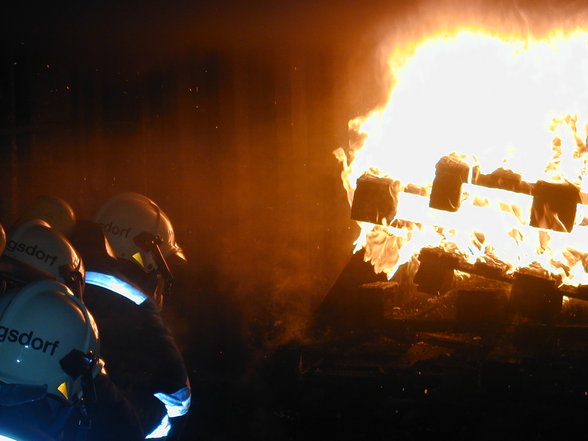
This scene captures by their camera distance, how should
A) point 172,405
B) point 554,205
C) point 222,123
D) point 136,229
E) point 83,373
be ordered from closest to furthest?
point 83,373 < point 172,405 < point 136,229 < point 554,205 < point 222,123

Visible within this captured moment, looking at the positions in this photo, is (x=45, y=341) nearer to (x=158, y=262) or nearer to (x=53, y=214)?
(x=158, y=262)

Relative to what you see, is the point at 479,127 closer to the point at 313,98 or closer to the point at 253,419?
the point at 313,98

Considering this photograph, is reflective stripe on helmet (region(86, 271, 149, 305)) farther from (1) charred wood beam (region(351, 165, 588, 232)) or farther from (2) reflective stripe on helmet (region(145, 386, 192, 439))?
(1) charred wood beam (region(351, 165, 588, 232))

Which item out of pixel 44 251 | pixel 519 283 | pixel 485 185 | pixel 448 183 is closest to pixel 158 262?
pixel 44 251

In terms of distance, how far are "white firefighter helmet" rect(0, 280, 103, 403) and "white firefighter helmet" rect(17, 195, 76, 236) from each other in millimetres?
1672

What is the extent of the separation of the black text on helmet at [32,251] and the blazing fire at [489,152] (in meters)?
3.56

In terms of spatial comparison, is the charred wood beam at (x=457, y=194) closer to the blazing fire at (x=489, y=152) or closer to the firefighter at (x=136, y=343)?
the blazing fire at (x=489, y=152)

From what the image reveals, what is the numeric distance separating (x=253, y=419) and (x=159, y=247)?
5.07 ft

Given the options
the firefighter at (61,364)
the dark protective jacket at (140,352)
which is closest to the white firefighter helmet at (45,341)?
the firefighter at (61,364)

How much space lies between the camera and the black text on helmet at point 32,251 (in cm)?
450

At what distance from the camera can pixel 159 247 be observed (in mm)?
5734

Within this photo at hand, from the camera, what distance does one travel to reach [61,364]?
3.50 m

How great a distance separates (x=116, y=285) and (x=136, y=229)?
1.34m

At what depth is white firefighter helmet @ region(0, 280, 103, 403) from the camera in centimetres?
351
